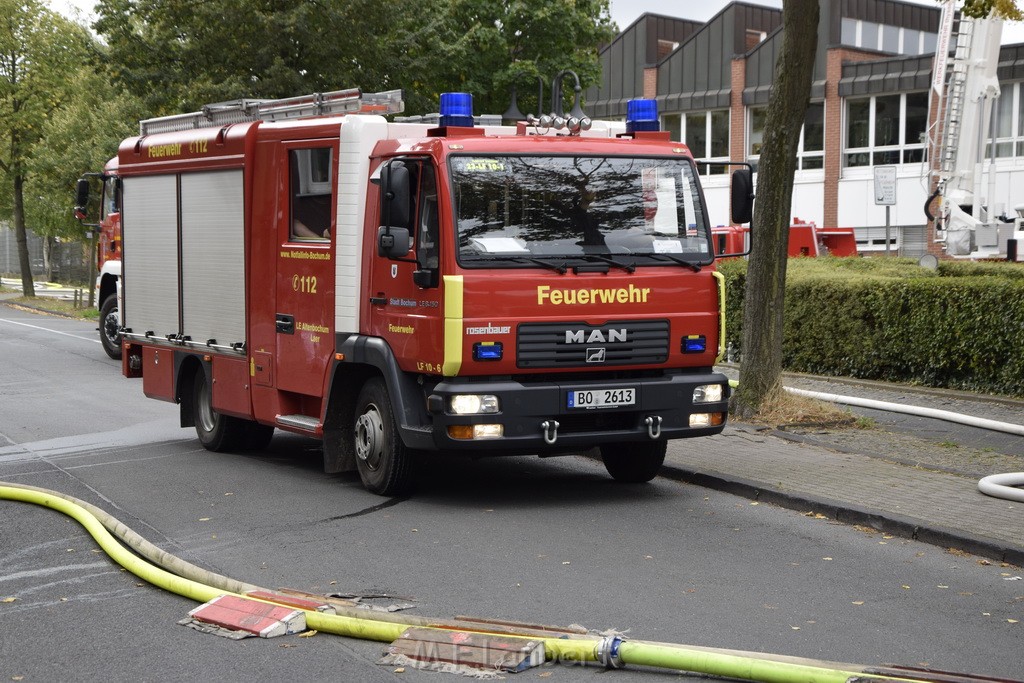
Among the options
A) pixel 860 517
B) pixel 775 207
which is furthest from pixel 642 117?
pixel 775 207

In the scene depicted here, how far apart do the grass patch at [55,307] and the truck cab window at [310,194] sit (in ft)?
88.3

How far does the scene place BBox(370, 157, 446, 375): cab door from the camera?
30.0 ft

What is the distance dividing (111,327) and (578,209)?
1556 cm

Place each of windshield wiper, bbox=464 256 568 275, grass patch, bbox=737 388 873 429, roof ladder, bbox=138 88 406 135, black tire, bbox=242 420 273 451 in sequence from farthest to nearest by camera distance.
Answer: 1. grass patch, bbox=737 388 873 429
2. black tire, bbox=242 420 273 451
3. roof ladder, bbox=138 88 406 135
4. windshield wiper, bbox=464 256 568 275

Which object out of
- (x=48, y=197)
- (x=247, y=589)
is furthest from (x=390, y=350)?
(x=48, y=197)

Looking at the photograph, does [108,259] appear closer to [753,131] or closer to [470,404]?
[470,404]

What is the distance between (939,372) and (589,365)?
25.6 feet

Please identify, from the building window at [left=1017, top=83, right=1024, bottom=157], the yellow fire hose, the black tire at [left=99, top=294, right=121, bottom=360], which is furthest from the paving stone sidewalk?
the building window at [left=1017, top=83, right=1024, bottom=157]

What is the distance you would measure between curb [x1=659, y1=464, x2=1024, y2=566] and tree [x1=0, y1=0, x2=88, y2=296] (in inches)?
1530

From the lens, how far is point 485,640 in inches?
233

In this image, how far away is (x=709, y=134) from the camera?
47.2 metres

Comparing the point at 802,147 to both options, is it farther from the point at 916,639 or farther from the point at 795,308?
the point at 916,639

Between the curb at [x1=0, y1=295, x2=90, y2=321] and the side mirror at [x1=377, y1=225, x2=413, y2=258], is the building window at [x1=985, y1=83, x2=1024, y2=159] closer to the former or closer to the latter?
the curb at [x1=0, y1=295, x2=90, y2=321]

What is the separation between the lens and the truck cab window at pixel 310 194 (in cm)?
1032
